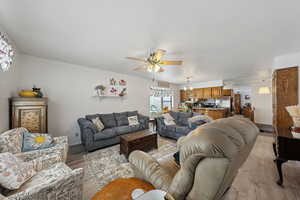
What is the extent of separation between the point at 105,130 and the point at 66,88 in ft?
5.77

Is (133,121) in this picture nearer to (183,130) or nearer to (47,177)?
(183,130)

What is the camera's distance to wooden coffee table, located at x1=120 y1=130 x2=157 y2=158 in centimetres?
264

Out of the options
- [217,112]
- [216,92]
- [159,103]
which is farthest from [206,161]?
[216,92]

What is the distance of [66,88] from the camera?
3.51m

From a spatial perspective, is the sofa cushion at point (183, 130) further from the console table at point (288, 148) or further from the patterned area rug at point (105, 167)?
the console table at point (288, 148)

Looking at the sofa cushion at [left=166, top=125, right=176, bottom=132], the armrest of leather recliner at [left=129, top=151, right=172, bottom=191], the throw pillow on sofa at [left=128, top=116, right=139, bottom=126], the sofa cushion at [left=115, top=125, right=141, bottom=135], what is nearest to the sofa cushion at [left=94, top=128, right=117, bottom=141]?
the sofa cushion at [left=115, top=125, right=141, bottom=135]

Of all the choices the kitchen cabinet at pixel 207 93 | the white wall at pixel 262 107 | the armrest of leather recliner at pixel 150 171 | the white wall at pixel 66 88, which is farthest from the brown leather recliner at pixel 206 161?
the white wall at pixel 262 107

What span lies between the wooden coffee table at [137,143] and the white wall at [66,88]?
6.28ft

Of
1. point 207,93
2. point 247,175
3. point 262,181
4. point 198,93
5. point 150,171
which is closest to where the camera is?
A: point 150,171

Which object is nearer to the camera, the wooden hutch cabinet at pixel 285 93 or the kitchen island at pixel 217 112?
the wooden hutch cabinet at pixel 285 93

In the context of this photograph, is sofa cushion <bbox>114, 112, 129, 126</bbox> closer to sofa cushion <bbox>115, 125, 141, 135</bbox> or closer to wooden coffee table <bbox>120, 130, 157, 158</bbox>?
sofa cushion <bbox>115, 125, 141, 135</bbox>

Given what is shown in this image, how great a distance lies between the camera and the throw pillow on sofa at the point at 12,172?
1145 mm

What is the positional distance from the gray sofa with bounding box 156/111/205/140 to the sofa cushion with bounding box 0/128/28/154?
3.47m

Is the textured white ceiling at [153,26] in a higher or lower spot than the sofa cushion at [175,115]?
higher
